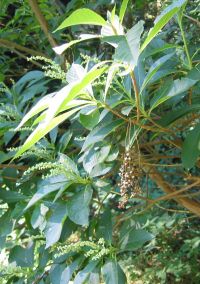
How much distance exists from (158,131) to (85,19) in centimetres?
36

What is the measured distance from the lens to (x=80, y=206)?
1074 mm

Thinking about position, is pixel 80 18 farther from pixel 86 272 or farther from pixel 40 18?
pixel 40 18

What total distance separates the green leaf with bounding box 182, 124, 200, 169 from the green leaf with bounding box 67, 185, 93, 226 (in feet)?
0.81

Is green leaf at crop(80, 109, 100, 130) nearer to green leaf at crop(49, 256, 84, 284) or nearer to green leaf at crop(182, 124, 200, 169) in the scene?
green leaf at crop(182, 124, 200, 169)

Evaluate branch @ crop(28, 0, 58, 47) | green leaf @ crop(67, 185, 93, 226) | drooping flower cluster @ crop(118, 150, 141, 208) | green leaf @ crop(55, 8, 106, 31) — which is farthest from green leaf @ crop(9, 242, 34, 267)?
green leaf @ crop(55, 8, 106, 31)

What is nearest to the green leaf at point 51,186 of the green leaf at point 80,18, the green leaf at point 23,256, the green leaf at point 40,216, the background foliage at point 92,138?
the background foliage at point 92,138

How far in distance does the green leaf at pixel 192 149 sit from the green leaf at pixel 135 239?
0.24 meters

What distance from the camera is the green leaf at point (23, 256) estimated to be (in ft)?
4.50

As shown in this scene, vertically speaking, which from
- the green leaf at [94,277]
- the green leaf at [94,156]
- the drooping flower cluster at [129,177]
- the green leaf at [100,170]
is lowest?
the green leaf at [94,277]

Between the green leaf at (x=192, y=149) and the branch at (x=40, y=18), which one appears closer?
the green leaf at (x=192, y=149)

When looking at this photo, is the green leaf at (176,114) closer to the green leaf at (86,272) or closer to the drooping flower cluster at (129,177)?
the drooping flower cluster at (129,177)

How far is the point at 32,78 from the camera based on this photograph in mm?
1545

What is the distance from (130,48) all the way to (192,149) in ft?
1.23

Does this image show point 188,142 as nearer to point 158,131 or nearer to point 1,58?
point 158,131
